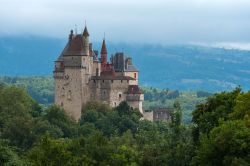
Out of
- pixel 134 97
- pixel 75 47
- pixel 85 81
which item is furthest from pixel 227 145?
pixel 134 97

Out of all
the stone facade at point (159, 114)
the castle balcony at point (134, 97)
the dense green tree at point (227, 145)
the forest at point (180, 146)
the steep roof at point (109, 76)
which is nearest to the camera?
the dense green tree at point (227, 145)

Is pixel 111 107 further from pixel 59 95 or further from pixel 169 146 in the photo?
pixel 169 146

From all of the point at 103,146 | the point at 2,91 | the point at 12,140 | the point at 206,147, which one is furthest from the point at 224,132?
the point at 2,91

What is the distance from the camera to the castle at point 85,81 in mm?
122000

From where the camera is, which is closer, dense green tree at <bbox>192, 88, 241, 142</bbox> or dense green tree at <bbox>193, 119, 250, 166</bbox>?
dense green tree at <bbox>193, 119, 250, 166</bbox>

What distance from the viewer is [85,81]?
122562 mm

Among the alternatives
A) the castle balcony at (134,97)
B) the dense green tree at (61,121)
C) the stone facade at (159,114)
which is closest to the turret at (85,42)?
the castle balcony at (134,97)

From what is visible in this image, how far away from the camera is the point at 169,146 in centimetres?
6388

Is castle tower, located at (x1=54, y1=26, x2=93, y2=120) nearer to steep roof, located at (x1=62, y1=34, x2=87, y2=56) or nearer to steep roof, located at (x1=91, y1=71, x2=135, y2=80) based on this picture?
steep roof, located at (x1=62, y1=34, x2=87, y2=56)

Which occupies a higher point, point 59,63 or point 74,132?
point 59,63

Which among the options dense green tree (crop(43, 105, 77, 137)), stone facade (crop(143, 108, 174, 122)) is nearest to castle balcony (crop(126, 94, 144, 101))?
stone facade (crop(143, 108, 174, 122))

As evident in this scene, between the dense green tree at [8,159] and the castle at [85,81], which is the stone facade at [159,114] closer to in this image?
the castle at [85,81]

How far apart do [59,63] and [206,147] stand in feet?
240

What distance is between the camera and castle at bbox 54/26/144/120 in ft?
400
